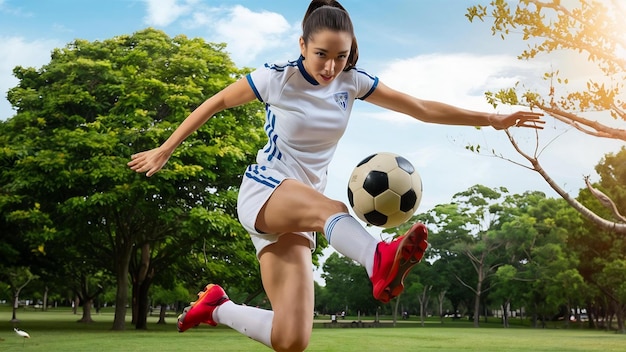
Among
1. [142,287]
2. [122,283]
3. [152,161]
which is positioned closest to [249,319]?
[152,161]

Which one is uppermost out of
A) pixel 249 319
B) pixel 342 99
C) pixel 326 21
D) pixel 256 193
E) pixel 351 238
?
pixel 326 21

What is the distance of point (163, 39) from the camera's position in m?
29.2

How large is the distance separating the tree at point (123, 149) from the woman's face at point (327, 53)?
18471 millimetres

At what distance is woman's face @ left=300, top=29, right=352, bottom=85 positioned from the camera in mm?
3602

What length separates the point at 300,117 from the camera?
154 inches

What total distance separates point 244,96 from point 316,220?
101 centimetres

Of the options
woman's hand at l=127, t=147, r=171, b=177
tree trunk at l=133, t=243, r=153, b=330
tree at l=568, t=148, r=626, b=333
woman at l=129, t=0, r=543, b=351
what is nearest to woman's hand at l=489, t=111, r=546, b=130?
woman at l=129, t=0, r=543, b=351

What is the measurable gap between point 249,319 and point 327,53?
5.80ft

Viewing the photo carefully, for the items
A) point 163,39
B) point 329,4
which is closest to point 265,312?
point 329,4

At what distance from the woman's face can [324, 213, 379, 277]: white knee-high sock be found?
0.80 metres

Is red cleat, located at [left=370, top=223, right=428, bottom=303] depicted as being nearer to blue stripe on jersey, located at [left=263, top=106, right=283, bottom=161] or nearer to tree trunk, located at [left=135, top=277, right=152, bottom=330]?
blue stripe on jersey, located at [left=263, top=106, right=283, bottom=161]

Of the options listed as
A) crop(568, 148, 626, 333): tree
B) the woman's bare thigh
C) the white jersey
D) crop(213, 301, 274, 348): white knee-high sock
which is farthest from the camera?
crop(568, 148, 626, 333): tree

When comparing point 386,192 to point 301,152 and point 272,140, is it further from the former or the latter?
point 272,140

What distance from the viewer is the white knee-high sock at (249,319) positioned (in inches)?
170
